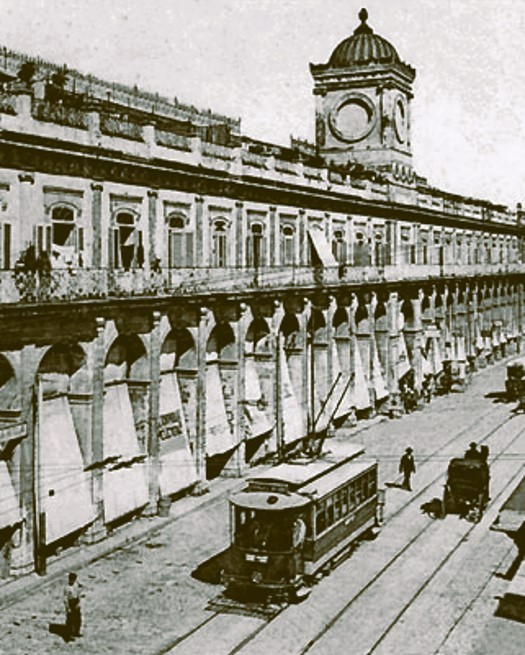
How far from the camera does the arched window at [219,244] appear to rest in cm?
3615

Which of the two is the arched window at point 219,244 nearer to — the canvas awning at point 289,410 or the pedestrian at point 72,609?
the canvas awning at point 289,410

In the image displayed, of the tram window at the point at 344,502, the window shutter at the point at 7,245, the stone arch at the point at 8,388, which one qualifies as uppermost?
the window shutter at the point at 7,245

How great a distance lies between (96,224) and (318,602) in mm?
13355

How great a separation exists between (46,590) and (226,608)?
193 inches

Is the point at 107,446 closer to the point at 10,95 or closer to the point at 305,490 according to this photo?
the point at 305,490

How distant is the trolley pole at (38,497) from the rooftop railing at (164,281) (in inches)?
102

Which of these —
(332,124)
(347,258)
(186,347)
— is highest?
(332,124)

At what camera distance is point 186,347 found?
3394 centimetres

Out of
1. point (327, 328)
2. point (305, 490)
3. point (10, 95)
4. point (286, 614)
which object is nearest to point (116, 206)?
point (10, 95)

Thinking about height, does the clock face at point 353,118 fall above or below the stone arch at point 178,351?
above

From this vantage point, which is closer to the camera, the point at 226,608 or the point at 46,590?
the point at 226,608

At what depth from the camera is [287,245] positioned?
42.8 meters

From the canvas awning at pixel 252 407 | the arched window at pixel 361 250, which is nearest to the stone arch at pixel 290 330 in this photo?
the canvas awning at pixel 252 407

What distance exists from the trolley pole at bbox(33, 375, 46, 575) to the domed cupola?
40154mm
